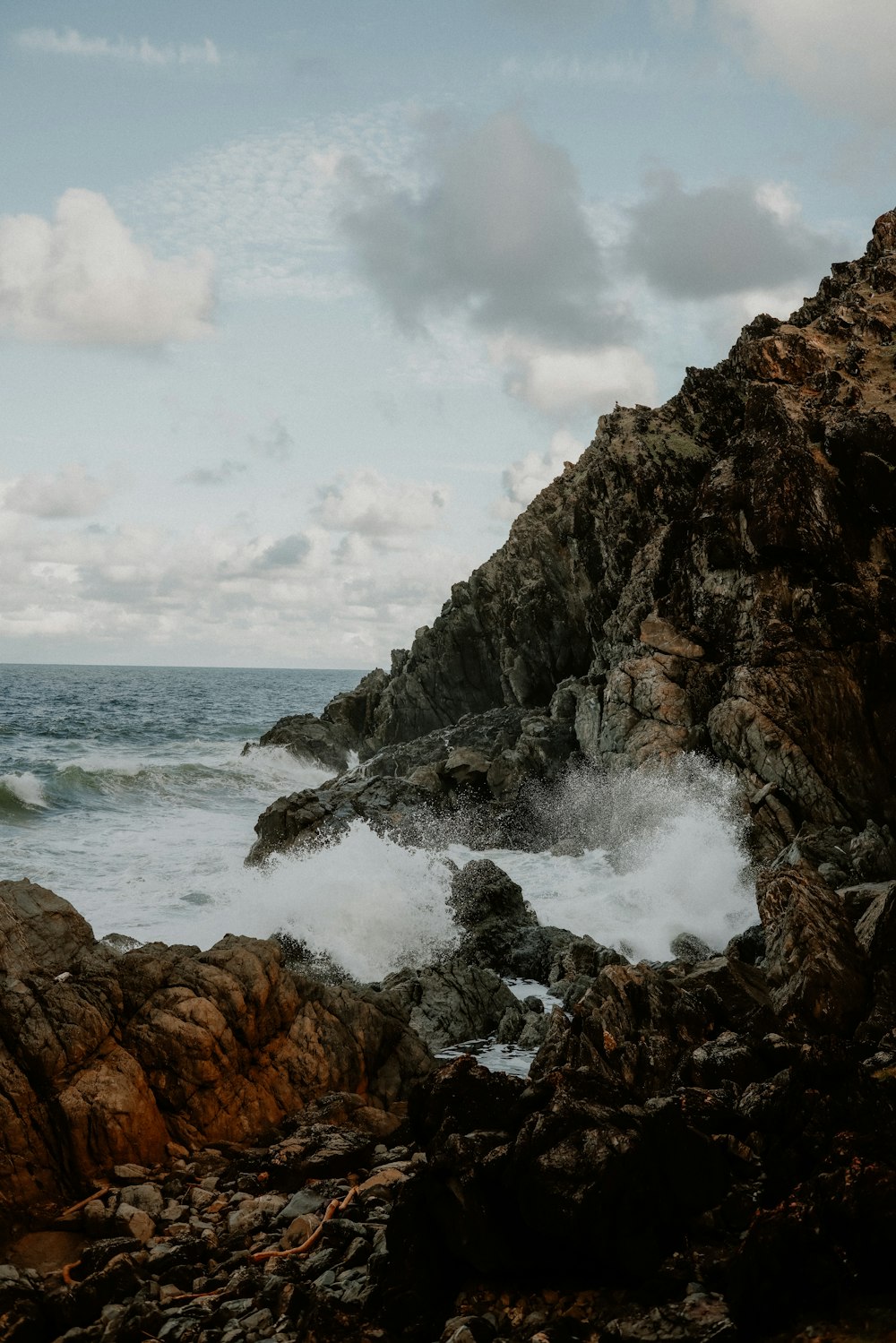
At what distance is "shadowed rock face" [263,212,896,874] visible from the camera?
24641 millimetres

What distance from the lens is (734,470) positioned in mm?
30125

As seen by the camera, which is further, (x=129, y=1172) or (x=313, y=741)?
(x=313, y=741)

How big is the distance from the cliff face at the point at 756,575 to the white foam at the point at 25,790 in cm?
2179

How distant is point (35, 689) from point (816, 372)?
107814mm

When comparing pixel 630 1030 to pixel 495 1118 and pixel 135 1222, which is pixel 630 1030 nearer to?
pixel 495 1118

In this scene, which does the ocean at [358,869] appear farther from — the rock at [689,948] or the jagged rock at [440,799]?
the jagged rock at [440,799]

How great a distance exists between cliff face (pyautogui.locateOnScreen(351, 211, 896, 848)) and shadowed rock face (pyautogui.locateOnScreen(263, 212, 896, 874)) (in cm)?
6

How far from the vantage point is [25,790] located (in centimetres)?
3875

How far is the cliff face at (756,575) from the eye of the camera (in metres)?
24.7

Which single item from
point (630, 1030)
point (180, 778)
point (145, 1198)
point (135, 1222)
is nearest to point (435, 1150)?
point (135, 1222)

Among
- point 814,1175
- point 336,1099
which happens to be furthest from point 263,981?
point 814,1175

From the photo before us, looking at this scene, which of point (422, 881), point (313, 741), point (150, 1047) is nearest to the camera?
point (150, 1047)

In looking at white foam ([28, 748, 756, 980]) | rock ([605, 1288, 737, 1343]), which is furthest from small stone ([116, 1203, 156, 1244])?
white foam ([28, 748, 756, 980])

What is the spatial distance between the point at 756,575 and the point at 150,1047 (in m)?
22.7
